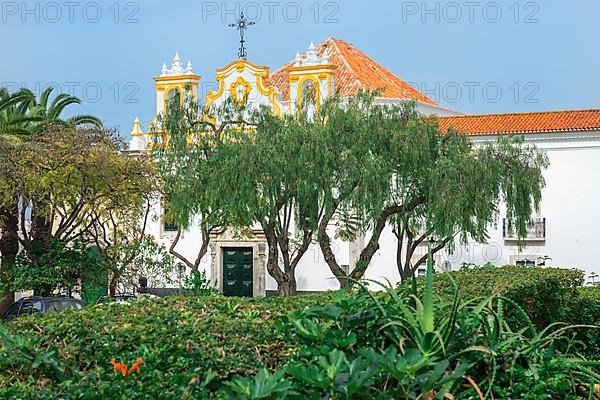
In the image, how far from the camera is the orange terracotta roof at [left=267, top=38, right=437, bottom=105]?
127 ft

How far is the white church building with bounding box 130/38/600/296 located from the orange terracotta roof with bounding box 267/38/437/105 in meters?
0.20

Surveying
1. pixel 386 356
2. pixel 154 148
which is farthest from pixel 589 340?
pixel 154 148

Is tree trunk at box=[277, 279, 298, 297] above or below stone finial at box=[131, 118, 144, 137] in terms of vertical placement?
below

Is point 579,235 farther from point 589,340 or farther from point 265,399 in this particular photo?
point 265,399

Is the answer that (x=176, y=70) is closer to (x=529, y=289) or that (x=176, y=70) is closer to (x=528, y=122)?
(x=528, y=122)

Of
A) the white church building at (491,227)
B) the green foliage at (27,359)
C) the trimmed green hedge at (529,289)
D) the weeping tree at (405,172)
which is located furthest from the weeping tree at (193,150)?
the green foliage at (27,359)

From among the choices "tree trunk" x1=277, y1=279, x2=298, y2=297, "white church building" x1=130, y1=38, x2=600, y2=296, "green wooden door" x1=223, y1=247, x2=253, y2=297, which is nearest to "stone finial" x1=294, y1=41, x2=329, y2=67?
"white church building" x1=130, y1=38, x2=600, y2=296

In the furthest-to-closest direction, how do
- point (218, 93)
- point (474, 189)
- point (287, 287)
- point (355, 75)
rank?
point (355, 75), point (218, 93), point (287, 287), point (474, 189)

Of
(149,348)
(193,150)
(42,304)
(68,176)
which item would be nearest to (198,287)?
(42,304)

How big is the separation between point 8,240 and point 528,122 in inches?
719

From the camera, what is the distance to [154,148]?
1051 inches

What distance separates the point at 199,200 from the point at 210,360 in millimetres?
21870

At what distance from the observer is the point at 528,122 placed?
3488 centimetres

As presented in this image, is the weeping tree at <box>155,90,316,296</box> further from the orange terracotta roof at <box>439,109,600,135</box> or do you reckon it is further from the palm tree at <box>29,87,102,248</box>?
the orange terracotta roof at <box>439,109,600,135</box>
